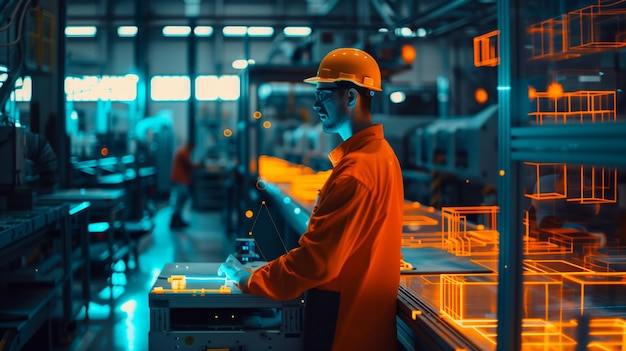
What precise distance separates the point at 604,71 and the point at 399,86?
11.3 meters

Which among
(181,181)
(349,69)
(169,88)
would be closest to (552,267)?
(349,69)

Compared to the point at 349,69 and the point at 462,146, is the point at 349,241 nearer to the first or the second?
the point at 349,69

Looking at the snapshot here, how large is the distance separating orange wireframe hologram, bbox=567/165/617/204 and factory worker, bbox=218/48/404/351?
1006 millimetres

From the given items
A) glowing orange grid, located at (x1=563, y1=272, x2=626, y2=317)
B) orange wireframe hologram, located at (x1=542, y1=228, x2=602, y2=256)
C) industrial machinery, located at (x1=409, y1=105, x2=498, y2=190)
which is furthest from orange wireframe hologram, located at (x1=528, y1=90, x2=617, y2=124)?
industrial machinery, located at (x1=409, y1=105, x2=498, y2=190)

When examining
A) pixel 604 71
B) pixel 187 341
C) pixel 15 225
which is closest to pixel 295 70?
pixel 15 225

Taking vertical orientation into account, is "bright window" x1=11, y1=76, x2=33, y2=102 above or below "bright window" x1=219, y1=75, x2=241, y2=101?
below

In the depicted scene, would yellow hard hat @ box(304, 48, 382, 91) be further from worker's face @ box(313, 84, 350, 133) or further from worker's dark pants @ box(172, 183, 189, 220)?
worker's dark pants @ box(172, 183, 189, 220)

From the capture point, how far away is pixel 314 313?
239 centimetres

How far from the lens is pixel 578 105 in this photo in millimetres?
3078

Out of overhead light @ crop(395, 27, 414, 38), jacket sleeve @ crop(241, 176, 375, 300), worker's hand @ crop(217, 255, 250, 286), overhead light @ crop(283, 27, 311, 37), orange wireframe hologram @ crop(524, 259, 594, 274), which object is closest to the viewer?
jacket sleeve @ crop(241, 176, 375, 300)

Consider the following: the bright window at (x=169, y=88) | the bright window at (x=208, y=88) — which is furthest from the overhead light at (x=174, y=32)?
the bright window at (x=208, y=88)

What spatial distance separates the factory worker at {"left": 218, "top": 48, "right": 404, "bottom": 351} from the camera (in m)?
2.21

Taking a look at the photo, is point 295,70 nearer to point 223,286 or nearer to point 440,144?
Result: point 440,144

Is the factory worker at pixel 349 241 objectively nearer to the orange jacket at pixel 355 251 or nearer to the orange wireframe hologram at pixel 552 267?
the orange jacket at pixel 355 251
